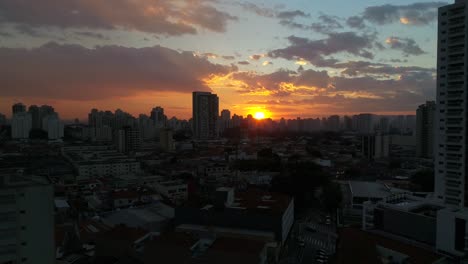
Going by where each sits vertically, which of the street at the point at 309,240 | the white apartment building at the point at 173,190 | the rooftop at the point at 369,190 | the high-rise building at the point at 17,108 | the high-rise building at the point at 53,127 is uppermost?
the high-rise building at the point at 17,108

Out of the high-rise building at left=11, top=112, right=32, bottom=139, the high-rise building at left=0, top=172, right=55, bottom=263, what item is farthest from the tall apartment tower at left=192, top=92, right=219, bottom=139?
the high-rise building at left=0, top=172, right=55, bottom=263

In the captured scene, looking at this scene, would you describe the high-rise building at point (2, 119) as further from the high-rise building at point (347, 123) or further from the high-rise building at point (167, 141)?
the high-rise building at point (347, 123)

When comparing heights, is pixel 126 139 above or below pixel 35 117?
below

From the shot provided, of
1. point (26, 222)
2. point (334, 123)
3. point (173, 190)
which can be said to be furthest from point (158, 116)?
point (26, 222)

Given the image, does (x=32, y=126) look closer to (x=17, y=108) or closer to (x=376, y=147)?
(x=17, y=108)

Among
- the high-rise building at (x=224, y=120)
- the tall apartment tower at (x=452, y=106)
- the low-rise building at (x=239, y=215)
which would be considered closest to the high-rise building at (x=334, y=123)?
the high-rise building at (x=224, y=120)

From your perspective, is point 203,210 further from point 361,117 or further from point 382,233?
point 361,117

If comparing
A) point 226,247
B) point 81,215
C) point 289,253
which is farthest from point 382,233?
point 81,215
